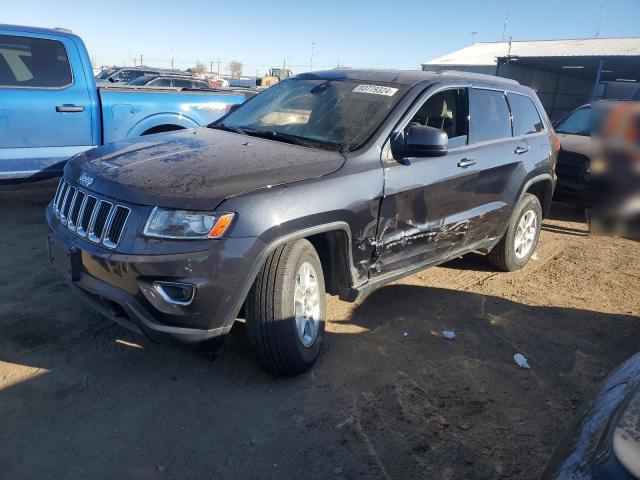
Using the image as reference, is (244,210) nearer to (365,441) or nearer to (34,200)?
(365,441)

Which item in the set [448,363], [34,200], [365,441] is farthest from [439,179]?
[34,200]

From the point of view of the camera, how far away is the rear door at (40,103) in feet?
18.1

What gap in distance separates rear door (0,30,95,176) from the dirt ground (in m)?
1.36

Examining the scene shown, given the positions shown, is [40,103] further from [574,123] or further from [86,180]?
[574,123]

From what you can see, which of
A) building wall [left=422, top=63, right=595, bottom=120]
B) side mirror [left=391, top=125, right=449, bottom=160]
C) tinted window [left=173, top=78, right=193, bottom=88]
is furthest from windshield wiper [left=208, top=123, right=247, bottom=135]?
building wall [left=422, top=63, right=595, bottom=120]

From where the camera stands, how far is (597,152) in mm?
3459

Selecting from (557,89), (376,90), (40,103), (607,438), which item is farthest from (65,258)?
(557,89)

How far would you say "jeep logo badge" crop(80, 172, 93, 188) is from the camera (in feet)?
10.2

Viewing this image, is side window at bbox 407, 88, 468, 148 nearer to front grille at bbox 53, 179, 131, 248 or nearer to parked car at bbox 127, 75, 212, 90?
front grille at bbox 53, 179, 131, 248

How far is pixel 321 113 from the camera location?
156 inches

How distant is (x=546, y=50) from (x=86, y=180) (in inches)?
1096

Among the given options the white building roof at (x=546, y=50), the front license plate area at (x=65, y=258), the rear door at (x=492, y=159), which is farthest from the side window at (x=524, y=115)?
the white building roof at (x=546, y=50)

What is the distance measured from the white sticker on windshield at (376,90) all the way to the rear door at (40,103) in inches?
138

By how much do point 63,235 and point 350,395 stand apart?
195 cm
